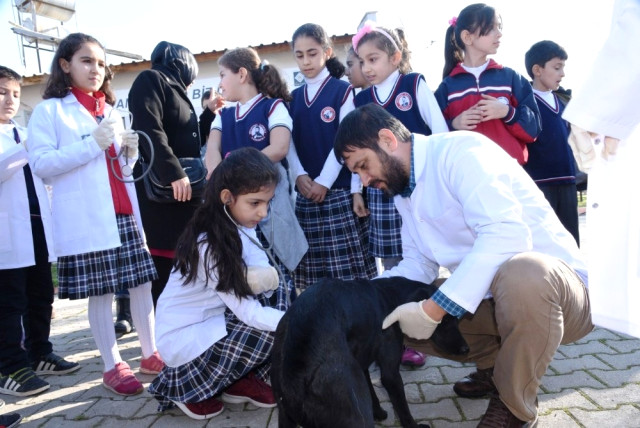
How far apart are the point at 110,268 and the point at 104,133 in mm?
745

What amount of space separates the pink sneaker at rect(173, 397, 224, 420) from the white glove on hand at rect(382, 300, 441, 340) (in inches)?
42.7

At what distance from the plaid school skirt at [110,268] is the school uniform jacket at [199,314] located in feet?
1.56

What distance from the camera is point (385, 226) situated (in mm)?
3084

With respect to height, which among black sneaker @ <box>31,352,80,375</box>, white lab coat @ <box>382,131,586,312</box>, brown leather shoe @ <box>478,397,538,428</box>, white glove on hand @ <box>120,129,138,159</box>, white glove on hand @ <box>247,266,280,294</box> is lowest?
black sneaker @ <box>31,352,80,375</box>

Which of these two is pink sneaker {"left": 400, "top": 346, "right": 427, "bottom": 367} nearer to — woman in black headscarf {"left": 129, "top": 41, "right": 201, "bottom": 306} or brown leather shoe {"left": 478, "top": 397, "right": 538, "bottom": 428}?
brown leather shoe {"left": 478, "top": 397, "right": 538, "bottom": 428}

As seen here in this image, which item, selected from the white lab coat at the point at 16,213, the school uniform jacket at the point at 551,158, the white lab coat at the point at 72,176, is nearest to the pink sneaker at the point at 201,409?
Answer: the white lab coat at the point at 72,176

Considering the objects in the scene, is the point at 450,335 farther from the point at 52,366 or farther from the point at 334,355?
the point at 52,366

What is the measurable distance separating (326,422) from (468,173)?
1024 millimetres

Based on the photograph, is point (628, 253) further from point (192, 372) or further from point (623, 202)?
point (192, 372)

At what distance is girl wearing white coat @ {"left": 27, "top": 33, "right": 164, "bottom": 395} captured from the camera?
277cm

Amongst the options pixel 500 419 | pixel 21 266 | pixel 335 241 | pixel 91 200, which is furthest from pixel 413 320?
pixel 21 266

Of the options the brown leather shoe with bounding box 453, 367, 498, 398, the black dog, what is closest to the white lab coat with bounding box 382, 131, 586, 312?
the black dog

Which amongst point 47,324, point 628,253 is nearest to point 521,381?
point 628,253

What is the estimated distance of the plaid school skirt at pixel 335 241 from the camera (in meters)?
3.28
